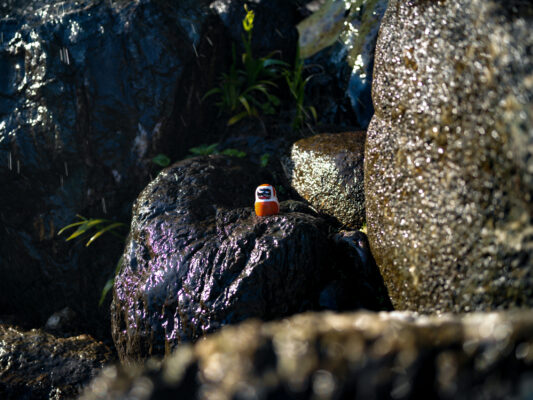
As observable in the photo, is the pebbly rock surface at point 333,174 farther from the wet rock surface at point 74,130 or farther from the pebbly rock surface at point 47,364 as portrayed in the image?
the pebbly rock surface at point 47,364

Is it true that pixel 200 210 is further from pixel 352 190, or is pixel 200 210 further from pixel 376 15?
pixel 376 15

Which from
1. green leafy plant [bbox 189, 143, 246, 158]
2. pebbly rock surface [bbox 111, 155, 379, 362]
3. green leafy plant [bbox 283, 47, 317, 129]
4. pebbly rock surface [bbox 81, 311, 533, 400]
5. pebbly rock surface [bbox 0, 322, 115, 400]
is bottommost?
pebbly rock surface [bbox 0, 322, 115, 400]

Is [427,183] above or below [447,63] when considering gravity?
below

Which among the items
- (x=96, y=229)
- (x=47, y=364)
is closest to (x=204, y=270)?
(x=47, y=364)

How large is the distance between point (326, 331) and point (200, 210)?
261 cm

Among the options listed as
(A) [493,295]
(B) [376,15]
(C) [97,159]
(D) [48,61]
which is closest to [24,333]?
(C) [97,159]

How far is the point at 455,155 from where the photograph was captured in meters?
2.43

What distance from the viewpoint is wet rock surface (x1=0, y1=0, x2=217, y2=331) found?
5.18m

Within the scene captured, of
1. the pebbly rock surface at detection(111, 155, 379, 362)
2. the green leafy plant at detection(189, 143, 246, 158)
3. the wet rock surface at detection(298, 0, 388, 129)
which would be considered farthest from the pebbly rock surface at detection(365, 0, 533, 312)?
the green leafy plant at detection(189, 143, 246, 158)

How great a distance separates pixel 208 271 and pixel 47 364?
78.4 inches

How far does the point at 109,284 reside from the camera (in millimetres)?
4887

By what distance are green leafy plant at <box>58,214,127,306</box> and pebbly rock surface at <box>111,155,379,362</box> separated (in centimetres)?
104

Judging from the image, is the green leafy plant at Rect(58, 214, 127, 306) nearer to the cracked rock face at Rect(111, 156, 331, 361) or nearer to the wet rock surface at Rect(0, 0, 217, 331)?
the wet rock surface at Rect(0, 0, 217, 331)

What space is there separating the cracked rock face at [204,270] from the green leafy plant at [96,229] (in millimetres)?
1055
